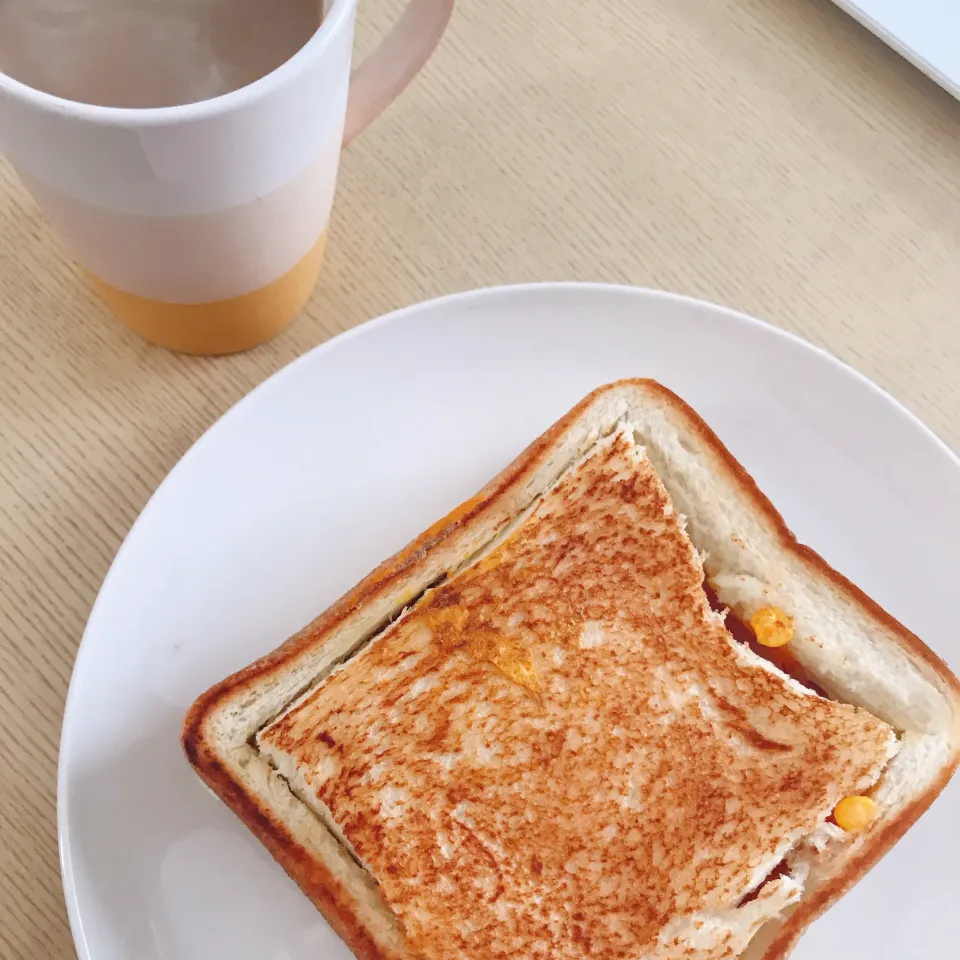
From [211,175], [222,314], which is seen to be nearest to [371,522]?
[222,314]

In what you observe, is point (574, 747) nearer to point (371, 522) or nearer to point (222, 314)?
point (371, 522)

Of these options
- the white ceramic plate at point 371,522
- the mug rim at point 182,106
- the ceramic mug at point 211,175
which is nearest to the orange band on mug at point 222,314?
the ceramic mug at point 211,175

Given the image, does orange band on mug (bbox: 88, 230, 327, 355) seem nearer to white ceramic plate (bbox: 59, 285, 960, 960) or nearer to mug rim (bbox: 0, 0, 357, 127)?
white ceramic plate (bbox: 59, 285, 960, 960)

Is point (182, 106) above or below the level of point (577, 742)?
above

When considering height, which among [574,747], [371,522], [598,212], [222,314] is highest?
[598,212]

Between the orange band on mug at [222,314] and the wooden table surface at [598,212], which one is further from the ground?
the wooden table surface at [598,212]

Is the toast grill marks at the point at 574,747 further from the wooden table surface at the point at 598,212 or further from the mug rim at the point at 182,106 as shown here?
the mug rim at the point at 182,106

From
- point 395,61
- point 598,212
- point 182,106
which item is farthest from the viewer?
point 598,212

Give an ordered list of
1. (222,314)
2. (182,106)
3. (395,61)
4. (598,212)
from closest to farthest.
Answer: (182,106) < (395,61) < (222,314) < (598,212)

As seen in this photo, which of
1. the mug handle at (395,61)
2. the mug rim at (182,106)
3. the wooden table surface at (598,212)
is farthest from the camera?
the wooden table surface at (598,212)
